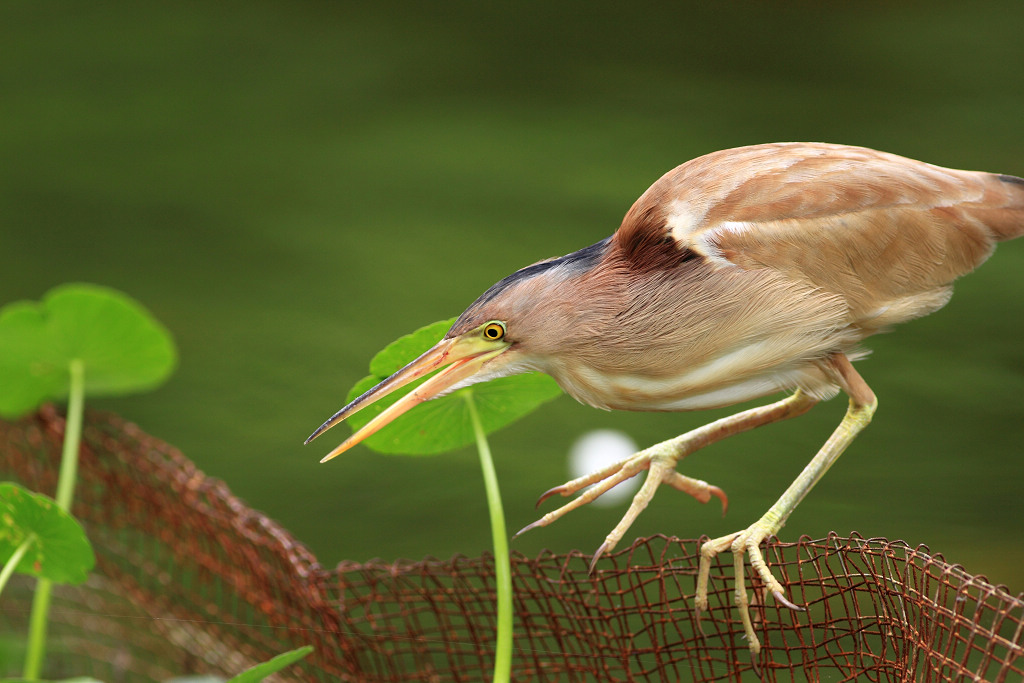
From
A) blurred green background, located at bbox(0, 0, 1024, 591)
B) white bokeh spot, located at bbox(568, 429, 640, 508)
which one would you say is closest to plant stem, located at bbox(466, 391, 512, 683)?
white bokeh spot, located at bbox(568, 429, 640, 508)

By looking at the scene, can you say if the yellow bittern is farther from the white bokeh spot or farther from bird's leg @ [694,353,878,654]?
the white bokeh spot

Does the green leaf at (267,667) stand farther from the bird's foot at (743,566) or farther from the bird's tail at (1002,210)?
the bird's tail at (1002,210)

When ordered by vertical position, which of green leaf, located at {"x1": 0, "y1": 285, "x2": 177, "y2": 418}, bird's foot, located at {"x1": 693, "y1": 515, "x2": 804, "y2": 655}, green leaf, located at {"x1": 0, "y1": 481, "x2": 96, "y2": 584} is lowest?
bird's foot, located at {"x1": 693, "y1": 515, "x2": 804, "y2": 655}

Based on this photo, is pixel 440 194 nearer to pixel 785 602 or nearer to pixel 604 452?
pixel 604 452

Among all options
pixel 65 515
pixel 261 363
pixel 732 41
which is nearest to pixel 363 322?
pixel 261 363

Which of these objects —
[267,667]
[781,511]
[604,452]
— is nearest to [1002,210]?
[781,511]

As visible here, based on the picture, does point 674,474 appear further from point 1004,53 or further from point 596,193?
point 1004,53
